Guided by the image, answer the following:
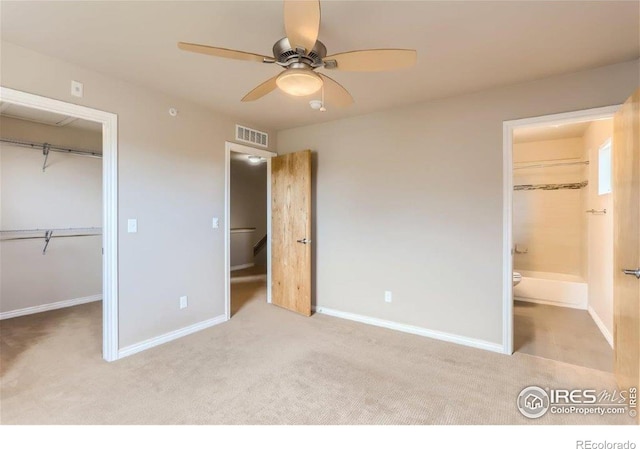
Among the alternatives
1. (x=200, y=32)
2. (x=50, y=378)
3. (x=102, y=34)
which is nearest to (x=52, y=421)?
(x=50, y=378)

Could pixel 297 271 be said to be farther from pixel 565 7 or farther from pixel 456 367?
pixel 565 7

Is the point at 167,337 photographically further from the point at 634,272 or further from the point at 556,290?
the point at 556,290

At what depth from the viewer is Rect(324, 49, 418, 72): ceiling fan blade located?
5.03 feet

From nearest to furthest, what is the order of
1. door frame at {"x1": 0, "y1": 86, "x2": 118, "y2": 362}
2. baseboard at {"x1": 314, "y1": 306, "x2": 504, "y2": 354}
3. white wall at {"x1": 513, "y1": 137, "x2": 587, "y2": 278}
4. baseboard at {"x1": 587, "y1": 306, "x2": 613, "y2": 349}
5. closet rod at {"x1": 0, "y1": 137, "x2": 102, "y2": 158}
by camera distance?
door frame at {"x1": 0, "y1": 86, "x2": 118, "y2": 362} < baseboard at {"x1": 314, "y1": 306, "x2": 504, "y2": 354} < baseboard at {"x1": 587, "y1": 306, "x2": 613, "y2": 349} < closet rod at {"x1": 0, "y1": 137, "x2": 102, "y2": 158} < white wall at {"x1": 513, "y1": 137, "x2": 587, "y2": 278}

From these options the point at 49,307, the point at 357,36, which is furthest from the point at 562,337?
the point at 49,307

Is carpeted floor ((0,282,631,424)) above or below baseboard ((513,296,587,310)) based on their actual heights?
below

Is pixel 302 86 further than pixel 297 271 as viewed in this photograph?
No

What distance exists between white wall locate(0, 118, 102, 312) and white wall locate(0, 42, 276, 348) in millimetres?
2141

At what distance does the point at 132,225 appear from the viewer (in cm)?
273

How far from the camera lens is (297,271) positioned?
12.7ft

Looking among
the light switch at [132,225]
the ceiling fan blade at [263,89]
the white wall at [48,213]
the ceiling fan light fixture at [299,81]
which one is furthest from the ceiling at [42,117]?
the ceiling fan light fixture at [299,81]

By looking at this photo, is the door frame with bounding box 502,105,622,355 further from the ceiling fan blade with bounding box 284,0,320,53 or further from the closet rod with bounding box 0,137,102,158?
the closet rod with bounding box 0,137,102,158

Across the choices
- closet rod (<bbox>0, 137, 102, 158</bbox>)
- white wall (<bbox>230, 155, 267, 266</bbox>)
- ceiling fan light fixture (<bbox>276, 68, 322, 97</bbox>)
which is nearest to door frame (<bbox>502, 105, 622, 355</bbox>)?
ceiling fan light fixture (<bbox>276, 68, 322, 97</bbox>)
